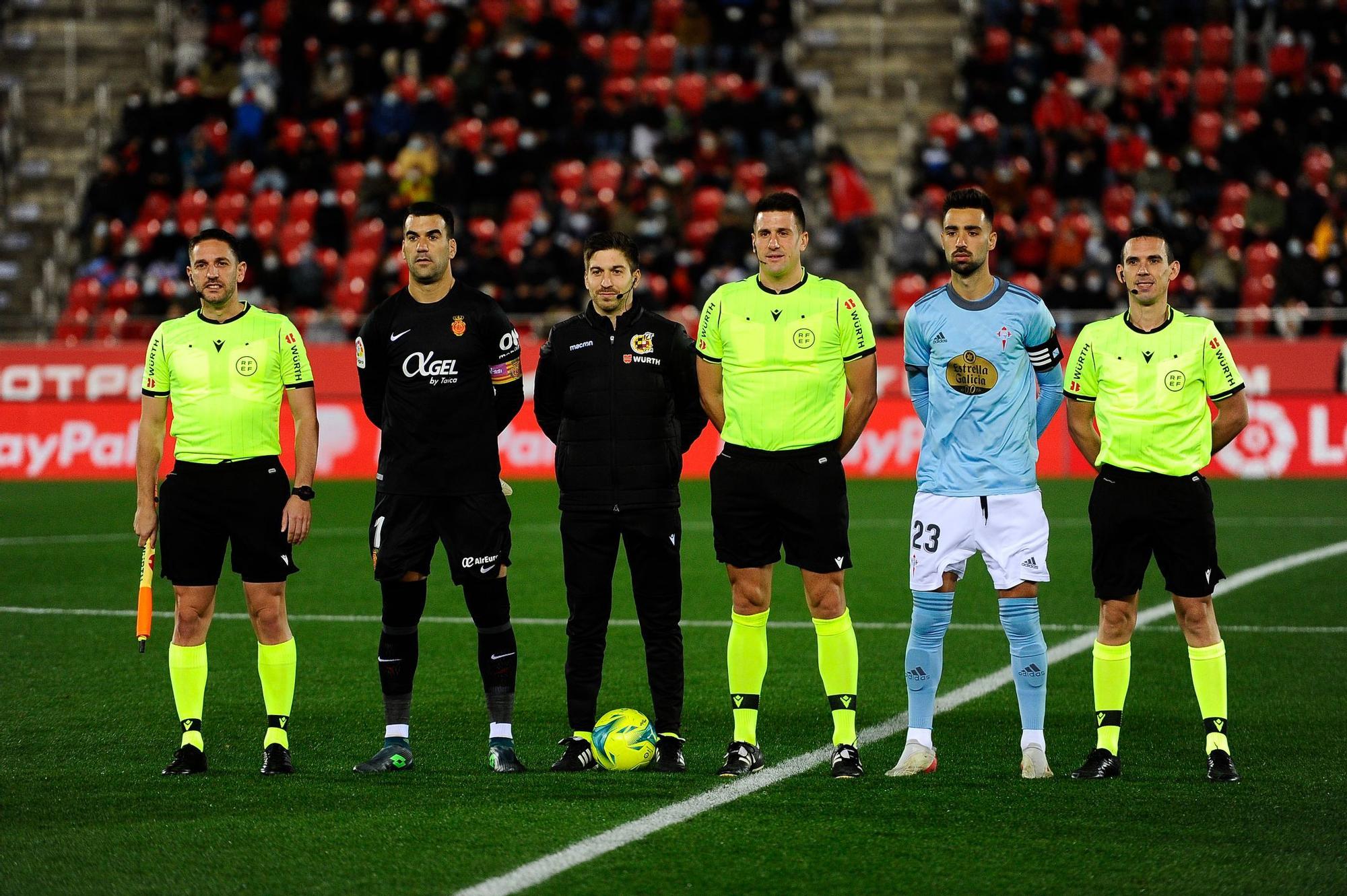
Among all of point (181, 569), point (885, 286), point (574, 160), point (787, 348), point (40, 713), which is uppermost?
point (574, 160)

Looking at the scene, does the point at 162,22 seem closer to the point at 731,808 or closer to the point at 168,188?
the point at 168,188

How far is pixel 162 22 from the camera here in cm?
2842

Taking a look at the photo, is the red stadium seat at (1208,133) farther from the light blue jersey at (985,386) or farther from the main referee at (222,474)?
the main referee at (222,474)

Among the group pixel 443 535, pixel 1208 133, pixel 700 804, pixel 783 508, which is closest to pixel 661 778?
pixel 700 804

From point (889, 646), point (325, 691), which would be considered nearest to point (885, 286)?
point (889, 646)

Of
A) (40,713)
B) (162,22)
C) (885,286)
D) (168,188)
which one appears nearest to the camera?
(40,713)

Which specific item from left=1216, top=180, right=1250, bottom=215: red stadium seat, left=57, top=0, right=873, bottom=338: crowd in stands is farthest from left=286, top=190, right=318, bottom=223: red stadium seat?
left=1216, top=180, right=1250, bottom=215: red stadium seat

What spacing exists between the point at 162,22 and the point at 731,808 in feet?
82.6

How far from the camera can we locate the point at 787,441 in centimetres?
692

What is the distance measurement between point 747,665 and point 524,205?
17.1 metres

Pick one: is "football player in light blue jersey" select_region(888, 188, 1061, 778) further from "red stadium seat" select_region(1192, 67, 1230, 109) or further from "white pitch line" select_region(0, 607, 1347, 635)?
"red stadium seat" select_region(1192, 67, 1230, 109)

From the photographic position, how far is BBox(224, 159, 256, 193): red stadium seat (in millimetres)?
24656

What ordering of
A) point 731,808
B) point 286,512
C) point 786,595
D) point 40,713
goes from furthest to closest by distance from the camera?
point 786,595 → point 40,713 → point 286,512 → point 731,808

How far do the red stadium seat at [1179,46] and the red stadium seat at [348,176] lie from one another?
11625mm
